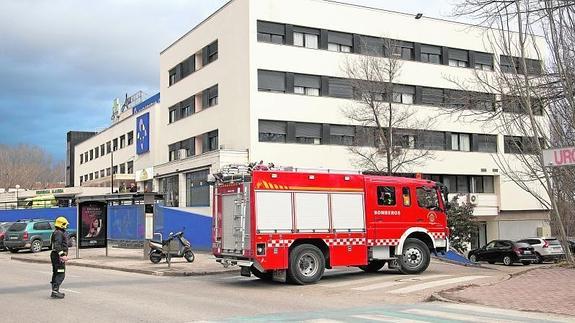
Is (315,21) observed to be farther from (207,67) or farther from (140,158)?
(140,158)

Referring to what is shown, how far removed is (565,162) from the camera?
34.0 ft

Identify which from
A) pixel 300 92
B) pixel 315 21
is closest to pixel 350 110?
pixel 300 92

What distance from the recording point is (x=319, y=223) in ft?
52.4

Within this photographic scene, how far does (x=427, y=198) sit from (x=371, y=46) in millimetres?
21843

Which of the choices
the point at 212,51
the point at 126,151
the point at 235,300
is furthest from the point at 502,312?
the point at 126,151

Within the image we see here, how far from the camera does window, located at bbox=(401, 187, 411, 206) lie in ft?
57.4

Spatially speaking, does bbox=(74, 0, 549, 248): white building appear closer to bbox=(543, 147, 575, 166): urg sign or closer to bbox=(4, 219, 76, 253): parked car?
bbox=(4, 219, 76, 253): parked car

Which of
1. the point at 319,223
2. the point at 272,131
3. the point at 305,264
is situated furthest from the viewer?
the point at 272,131

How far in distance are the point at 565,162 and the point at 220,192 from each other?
902 cm

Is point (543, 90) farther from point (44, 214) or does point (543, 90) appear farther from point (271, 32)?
point (44, 214)

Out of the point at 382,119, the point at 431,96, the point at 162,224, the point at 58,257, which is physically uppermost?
the point at 431,96

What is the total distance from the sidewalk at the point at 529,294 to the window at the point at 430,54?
27.6 metres

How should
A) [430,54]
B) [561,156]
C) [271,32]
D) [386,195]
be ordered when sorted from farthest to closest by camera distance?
[430,54] → [271,32] → [386,195] → [561,156]

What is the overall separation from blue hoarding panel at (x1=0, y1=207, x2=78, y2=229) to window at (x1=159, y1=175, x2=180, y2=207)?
20.3 ft
